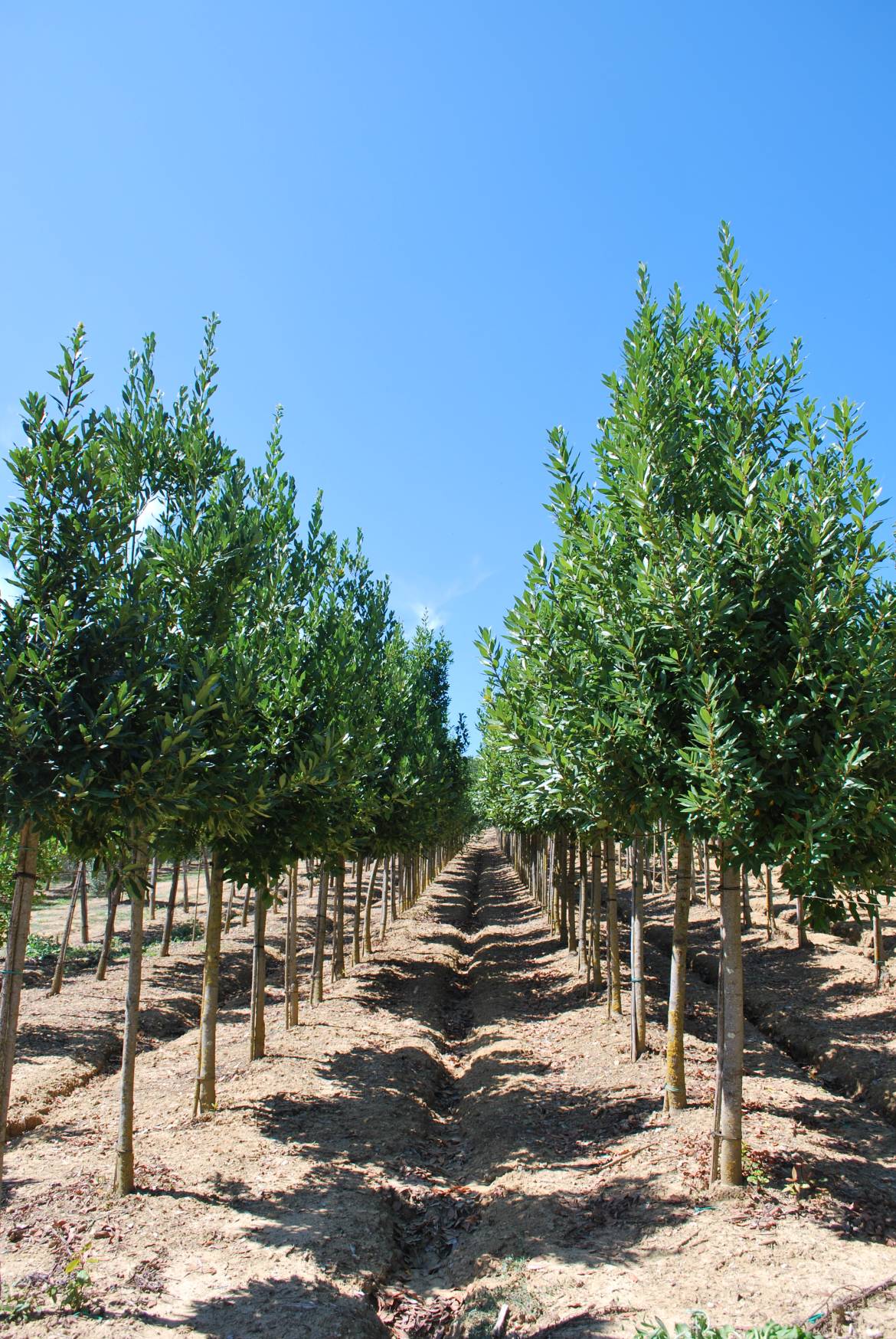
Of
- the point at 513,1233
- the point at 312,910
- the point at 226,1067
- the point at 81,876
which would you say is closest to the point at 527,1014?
the point at 226,1067

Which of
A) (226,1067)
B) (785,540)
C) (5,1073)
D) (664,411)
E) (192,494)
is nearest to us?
(5,1073)

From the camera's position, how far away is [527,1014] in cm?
1428

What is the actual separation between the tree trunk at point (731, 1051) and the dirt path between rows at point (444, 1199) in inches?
12.7

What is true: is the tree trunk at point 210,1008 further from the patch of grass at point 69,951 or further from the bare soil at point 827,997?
the patch of grass at point 69,951

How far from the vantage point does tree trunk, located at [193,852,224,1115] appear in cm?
856

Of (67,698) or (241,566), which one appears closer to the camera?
(67,698)

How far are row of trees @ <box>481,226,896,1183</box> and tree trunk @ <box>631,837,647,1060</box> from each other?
6.49ft

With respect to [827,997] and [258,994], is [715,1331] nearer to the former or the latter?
[258,994]

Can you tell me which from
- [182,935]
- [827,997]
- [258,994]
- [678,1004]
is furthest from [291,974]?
[182,935]

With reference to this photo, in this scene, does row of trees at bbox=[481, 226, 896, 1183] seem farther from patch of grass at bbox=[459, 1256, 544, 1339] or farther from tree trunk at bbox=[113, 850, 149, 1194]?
tree trunk at bbox=[113, 850, 149, 1194]

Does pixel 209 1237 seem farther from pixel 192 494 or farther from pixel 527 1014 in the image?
pixel 527 1014

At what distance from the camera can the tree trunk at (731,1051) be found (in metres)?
6.23

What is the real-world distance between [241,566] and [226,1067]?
A: 7103 mm

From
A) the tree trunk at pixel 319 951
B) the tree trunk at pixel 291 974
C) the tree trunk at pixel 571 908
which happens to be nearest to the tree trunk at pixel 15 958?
the tree trunk at pixel 291 974
